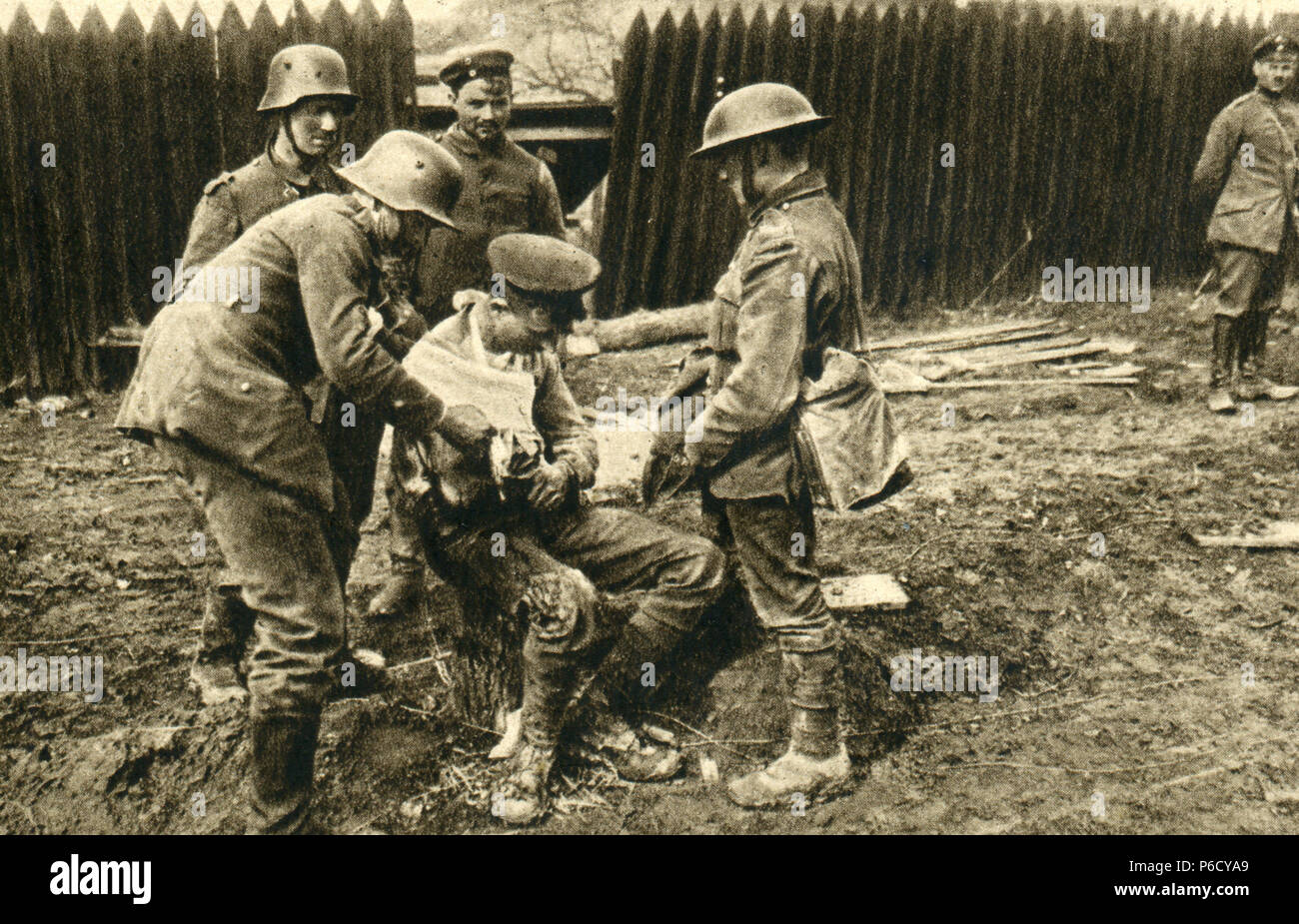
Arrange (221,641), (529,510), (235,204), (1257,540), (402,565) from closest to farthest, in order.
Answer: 1. (529,510)
2. (221,641)
3. (235,204)
4. (402,565)
5. (1257,540)

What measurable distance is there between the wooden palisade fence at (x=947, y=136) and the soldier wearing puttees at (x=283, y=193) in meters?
3.71

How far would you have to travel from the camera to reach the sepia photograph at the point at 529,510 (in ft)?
10.6

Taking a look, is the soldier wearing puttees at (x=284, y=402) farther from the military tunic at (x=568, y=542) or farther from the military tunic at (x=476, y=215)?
the military tunic at (x=476, y=215)

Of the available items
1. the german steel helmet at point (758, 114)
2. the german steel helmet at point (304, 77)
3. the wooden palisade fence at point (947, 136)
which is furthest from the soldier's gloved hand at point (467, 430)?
the wooden palisade fence at point (947, 136)

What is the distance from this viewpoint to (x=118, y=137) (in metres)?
6.43

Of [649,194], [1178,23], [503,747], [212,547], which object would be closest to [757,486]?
[503,747]

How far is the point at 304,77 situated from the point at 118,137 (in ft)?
9.02

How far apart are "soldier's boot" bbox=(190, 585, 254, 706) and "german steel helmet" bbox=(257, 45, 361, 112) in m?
1.89

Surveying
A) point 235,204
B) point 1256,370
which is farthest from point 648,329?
point 1256,370

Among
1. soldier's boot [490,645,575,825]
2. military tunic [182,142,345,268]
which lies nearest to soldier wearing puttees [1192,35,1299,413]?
soldier's boot [490,645,575,825]

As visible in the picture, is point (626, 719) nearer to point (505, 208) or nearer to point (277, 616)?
point (277, 616)

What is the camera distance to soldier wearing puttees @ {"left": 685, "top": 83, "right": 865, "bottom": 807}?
133 inches

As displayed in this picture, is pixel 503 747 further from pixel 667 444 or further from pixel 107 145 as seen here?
pixel 107 145

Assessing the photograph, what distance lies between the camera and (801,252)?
3369mm
